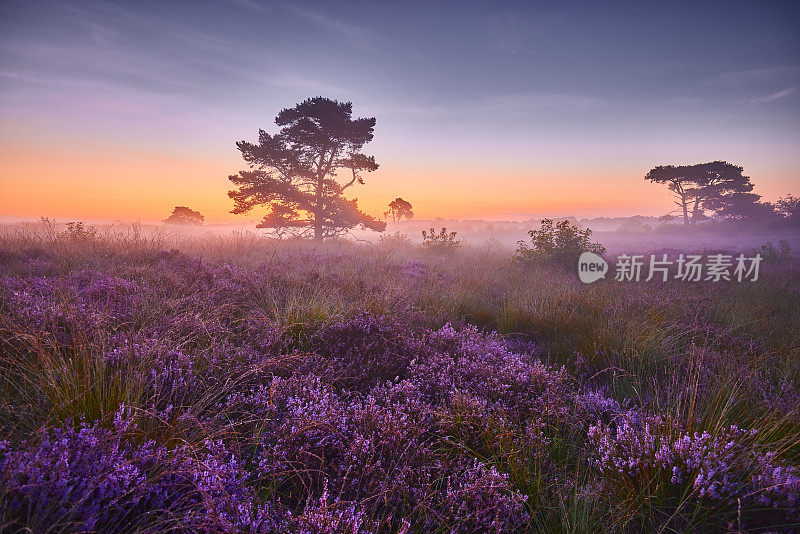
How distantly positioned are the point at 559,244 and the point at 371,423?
11609 mm

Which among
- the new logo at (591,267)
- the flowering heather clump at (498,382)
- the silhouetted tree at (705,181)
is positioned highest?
the silhouetted tree at (705,181)

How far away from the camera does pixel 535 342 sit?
4.74 metres

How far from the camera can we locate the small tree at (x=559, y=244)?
11914mm

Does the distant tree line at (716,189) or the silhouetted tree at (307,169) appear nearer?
the silhouetted tree at (307,169)

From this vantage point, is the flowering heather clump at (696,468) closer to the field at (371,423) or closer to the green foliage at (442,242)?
Answer: the field at (371,423)

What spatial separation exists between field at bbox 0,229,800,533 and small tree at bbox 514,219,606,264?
6850 mm

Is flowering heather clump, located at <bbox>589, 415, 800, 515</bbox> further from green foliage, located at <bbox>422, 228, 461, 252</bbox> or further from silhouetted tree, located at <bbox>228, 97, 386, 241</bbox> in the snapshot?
silhouetted tree, located at <bbox>228, 97, 386, 241</bbox>

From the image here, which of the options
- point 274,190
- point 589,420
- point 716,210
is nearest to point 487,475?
point 589,420

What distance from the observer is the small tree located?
11914 mm

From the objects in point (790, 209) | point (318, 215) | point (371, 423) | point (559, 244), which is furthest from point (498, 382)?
point (790, 209)

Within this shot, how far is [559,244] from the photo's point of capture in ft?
39.7

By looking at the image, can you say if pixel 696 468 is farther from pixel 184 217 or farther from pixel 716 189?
pixel 184 217

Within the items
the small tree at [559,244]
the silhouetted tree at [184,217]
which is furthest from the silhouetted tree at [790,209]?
the silhouetted tree at [184,217]

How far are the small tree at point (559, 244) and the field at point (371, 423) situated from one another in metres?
6.85
